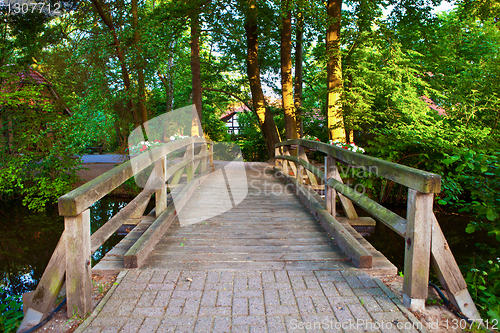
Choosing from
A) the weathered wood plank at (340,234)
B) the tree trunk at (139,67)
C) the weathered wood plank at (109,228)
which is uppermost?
the tree trunk at (139,67)

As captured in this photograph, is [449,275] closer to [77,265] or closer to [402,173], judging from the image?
[402,173]

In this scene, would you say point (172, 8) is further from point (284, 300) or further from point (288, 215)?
point (284, 300)

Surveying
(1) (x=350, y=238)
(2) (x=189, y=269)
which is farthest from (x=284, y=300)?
(1) (x=350, y=238)

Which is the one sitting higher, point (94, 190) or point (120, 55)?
point (120, 55)

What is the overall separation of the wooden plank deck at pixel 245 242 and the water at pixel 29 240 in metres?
3.03

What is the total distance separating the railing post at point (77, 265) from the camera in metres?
1.98

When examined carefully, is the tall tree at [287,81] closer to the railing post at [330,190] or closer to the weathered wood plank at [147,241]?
the railing post at [330,190]

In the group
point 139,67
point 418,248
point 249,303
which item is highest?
point 139,67

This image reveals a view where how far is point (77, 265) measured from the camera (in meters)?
2.01

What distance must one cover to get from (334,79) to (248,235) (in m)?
6.82

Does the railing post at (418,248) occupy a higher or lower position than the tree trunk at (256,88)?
lower

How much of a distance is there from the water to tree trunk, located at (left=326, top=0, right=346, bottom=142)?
6138 millimetres

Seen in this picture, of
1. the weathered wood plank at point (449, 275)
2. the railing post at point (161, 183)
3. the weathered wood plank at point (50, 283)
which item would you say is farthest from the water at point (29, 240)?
the weathered wood plank at point (449, 275)

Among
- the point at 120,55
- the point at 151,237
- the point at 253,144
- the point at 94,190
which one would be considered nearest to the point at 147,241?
the point at 151,237
